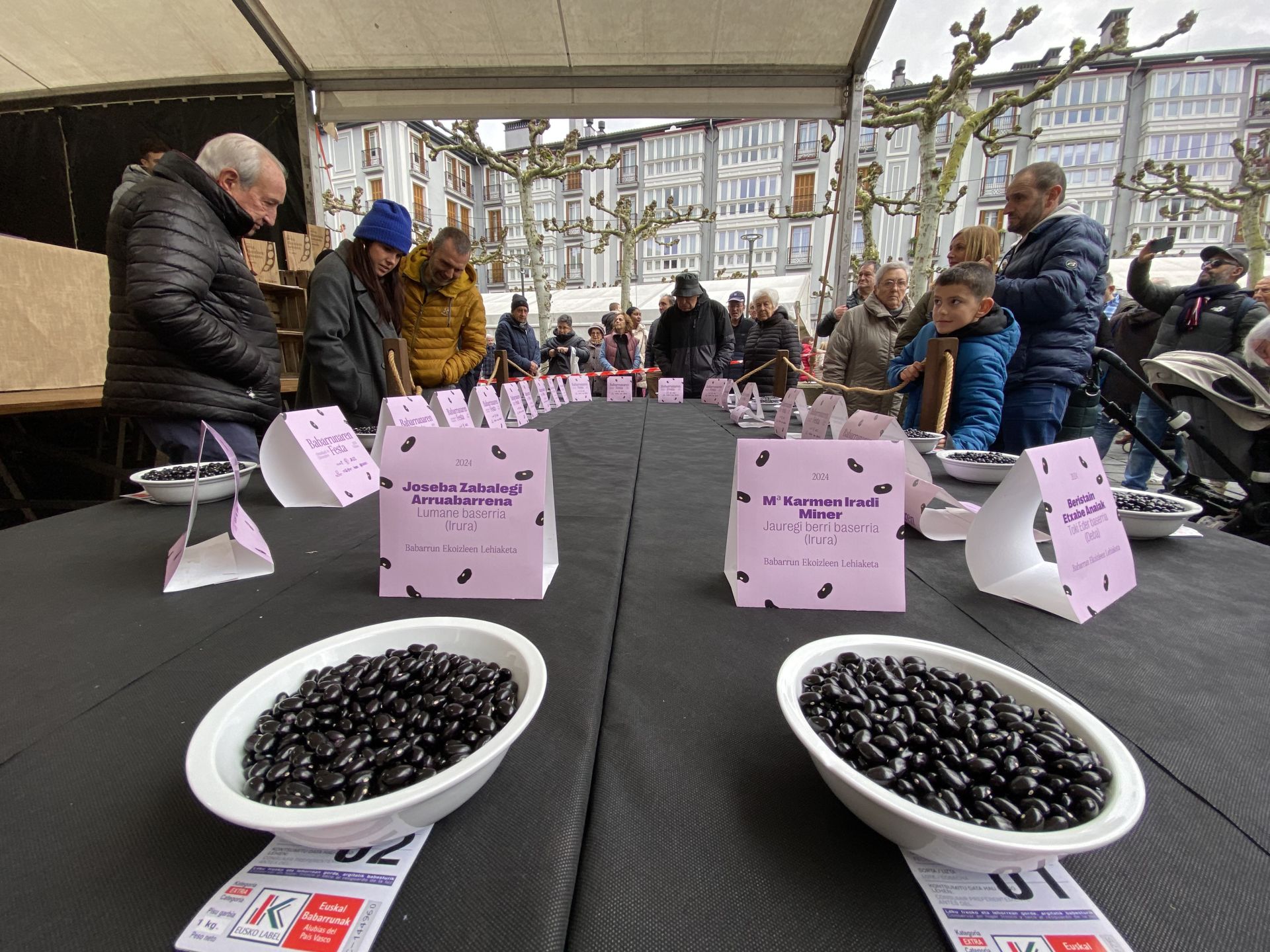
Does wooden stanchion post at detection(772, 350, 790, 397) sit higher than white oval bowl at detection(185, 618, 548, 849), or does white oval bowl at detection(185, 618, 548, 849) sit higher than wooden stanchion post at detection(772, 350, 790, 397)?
wooden stanchion post at detection(772, 350, 790, 397)

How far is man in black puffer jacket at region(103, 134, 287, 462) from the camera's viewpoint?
1172mm

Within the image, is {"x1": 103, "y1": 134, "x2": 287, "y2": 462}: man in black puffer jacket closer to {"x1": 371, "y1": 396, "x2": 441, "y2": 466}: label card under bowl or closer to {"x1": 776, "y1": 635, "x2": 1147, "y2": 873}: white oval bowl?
{"x1": 371, "y1": 396, "x2": 441, "y2": 466}: label card under bowl

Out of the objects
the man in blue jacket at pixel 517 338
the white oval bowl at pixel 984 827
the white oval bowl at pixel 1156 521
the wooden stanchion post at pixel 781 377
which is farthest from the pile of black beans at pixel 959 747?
the man in blue jacket at pixel 517 338

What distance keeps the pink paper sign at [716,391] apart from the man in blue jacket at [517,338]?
7.31 ft

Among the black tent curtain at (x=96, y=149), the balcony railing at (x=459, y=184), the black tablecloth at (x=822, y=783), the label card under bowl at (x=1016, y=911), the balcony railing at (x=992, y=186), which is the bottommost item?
the black tablecloth at (x=822, y=783)

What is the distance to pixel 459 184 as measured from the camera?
23.0 m

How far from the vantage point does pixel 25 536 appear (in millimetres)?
917

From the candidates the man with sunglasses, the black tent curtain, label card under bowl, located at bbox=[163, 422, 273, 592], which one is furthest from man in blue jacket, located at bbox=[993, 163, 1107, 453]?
the black tent curtain

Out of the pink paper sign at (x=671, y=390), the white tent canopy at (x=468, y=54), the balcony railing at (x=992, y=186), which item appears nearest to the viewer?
the white tent canopy at (x=468, y=54)

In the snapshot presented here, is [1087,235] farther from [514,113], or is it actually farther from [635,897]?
[514,113]

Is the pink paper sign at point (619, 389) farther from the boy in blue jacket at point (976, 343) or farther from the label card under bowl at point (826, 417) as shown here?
the label card under bowl at point (826, 417)

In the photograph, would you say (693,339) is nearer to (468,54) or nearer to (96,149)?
(468,54)

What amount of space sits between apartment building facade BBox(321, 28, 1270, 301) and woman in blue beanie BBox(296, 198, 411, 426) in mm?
12820

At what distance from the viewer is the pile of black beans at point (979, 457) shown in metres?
1.23
